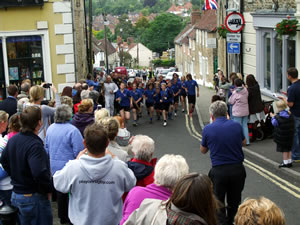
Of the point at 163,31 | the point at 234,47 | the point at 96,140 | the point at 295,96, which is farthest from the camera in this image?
the point at 163,31

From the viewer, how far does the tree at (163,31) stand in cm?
13212

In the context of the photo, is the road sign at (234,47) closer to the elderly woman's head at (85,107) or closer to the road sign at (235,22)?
the road sign at (235,22)

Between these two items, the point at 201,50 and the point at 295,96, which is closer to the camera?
the point at 295,96

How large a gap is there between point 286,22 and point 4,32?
993cm

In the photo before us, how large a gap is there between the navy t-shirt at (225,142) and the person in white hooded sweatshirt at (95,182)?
6.40 ft

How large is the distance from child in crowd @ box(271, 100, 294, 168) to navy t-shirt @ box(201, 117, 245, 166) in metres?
4.31

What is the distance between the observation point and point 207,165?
12062 millimetres

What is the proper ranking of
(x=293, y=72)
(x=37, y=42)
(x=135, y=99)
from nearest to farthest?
(x=293, y=72)
(x=37, y=42)
(x=135, y=99)

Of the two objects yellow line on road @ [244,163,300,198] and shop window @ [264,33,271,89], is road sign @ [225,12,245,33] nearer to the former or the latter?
shop window @ [264,33,271,89]

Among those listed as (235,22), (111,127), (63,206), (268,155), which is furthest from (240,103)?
(111,127)

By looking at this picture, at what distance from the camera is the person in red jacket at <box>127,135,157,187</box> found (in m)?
5.68

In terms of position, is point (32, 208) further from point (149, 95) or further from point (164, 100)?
point (149, 95)

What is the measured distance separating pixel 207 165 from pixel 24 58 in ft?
30.4

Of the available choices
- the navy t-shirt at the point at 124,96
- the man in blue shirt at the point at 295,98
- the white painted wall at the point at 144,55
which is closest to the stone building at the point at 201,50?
the navy t-shirt at the point at 124,96
